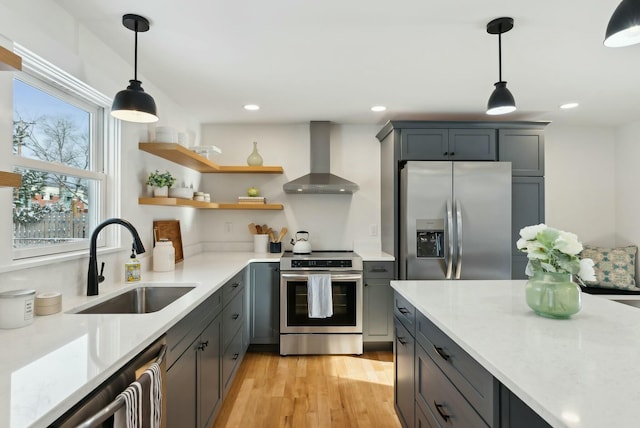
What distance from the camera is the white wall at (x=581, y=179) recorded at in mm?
4305

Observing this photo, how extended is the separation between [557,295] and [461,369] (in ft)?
1.61

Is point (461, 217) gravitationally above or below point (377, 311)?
above

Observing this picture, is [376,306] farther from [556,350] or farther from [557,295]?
[556,350]

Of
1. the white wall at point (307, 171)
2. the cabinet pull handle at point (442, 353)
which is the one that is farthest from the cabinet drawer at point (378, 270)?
the cabinet pull handle at point (442, 353)

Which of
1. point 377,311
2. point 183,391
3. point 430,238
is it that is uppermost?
point 430,238

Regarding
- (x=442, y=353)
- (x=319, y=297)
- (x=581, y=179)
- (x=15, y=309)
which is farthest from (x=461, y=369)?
(x=581, y=179)

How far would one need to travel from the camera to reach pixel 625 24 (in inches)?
46.8

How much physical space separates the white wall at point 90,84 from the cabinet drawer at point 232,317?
29.5 inches

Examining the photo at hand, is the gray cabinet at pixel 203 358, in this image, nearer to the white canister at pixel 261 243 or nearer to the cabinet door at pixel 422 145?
Answer: the white canister at pixel 261 243

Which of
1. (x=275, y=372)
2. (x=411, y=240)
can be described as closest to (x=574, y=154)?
(x=411, y=240)

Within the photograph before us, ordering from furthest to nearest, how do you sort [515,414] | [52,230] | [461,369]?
[52,230], [461,369], [515,414]

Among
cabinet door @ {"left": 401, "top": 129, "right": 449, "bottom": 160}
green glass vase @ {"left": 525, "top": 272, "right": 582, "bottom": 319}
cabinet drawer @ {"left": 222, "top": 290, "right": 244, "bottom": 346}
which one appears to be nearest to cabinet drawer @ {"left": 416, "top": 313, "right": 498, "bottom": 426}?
green glass vase @ {"left": 525, "top": 272, "right": 582, "bottom": 319}

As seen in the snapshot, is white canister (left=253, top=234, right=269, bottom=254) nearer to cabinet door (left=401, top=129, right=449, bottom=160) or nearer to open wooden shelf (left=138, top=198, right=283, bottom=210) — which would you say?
open wooden shelf (left=138, top=198, right=283, bottom=210)

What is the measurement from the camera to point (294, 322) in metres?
3.49
